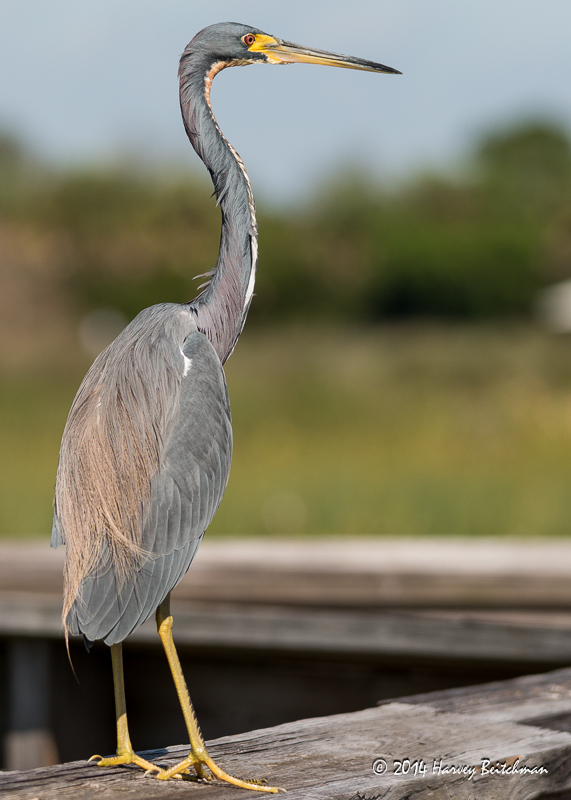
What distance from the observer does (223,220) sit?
2.42 meters

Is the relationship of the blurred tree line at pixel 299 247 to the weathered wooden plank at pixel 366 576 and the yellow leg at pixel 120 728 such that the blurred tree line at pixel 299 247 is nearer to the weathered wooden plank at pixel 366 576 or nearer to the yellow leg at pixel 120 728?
the weathered wooden plank at pixel 366 576

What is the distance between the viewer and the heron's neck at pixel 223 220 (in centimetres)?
241

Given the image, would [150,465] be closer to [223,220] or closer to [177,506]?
[177,506]

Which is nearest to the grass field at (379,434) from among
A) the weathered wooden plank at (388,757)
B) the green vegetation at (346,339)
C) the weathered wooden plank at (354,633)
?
the green vegetation at (346,339)

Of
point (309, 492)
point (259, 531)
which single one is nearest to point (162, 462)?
point (259, 531)

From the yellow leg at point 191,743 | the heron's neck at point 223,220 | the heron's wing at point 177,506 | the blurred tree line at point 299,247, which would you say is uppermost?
the blurred tree line at point 299,247

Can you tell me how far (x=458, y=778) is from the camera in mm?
2186

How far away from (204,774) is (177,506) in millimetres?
615

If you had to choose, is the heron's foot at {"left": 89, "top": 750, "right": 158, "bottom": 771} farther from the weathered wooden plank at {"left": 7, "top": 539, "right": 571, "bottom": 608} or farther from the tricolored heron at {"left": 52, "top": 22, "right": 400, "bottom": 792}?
the weathered wooden plank at {"left": 7, "top": 539, "right": 571, "bottom": 608}

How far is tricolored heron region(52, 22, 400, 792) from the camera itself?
2.17 m

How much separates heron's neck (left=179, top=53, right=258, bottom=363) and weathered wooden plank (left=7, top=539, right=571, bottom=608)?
307cm

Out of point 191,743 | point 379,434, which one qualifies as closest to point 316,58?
point 191,743

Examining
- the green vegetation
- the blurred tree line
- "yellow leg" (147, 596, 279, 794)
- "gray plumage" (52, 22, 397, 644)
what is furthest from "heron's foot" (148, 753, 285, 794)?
the blurred tree line

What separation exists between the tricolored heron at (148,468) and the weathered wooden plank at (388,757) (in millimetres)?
124
